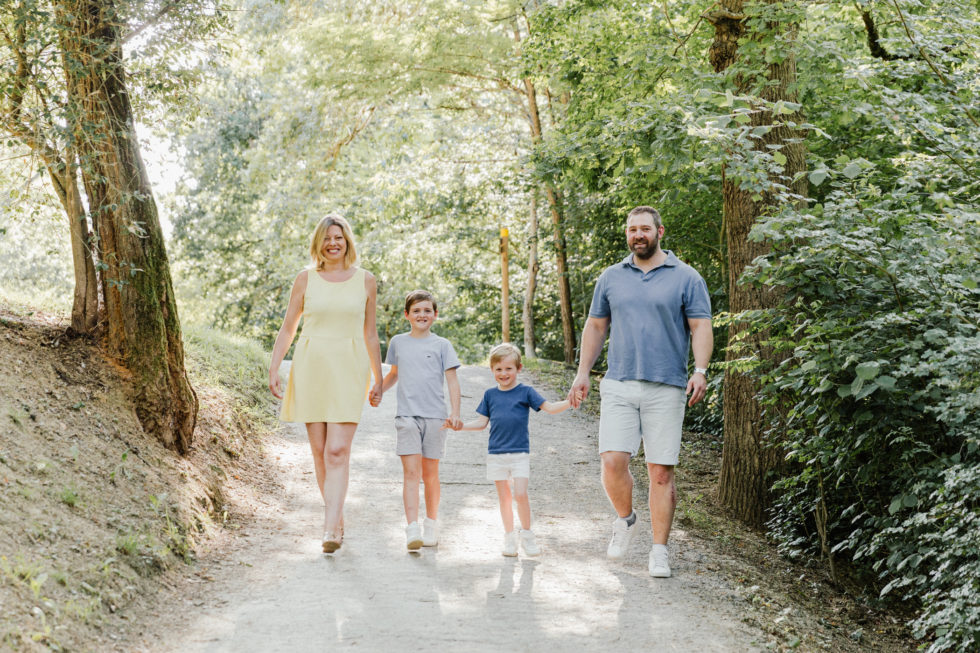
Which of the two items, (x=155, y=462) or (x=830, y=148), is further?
(x=830, y=148)

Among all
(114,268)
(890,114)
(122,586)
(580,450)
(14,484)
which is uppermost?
(890,114)

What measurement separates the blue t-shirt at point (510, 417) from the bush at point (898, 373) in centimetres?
170

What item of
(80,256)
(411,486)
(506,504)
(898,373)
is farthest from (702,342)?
(80,256)

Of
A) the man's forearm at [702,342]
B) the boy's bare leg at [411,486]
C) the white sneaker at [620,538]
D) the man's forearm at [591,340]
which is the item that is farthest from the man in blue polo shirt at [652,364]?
the boy's bare leg at [411,486]

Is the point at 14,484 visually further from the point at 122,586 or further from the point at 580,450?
the point at 580,450

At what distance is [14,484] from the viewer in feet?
15.7

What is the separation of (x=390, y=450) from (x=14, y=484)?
5177 millimetres

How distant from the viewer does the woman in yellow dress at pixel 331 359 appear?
18.4ft

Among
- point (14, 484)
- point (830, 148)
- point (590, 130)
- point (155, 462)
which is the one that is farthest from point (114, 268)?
point (830, 148)

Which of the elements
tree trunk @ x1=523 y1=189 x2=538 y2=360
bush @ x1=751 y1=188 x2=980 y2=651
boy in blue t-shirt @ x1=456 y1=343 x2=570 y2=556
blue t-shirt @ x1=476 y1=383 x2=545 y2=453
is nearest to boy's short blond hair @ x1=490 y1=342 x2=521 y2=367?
boy in blue t-shirt @ x1=456 y1=343 x2=570 y2=556

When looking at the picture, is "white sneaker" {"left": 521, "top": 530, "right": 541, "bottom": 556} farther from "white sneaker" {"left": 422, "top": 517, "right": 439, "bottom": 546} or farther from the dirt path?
"white sneaker" {"left": 422, "top": 517, "right": 439, "bottom": 546}

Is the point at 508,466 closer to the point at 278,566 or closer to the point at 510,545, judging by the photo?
the point at 510,545

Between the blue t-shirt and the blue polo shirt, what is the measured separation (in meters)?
0.64

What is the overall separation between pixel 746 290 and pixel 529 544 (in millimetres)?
3302
